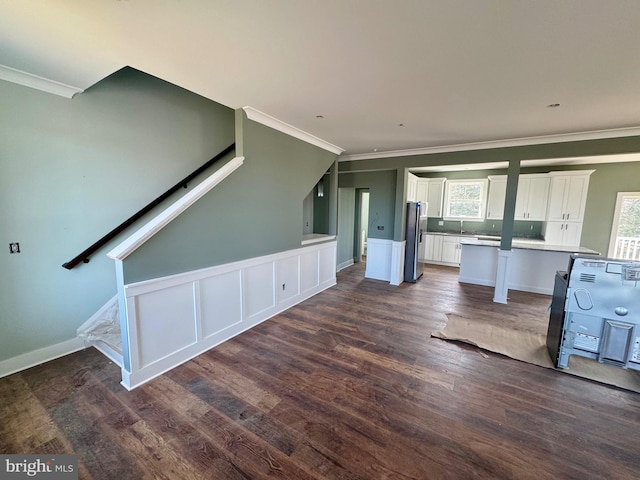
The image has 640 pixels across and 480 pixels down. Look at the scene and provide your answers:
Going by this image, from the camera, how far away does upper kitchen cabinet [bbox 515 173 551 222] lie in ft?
18.3

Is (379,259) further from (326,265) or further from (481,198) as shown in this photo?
(481,198)

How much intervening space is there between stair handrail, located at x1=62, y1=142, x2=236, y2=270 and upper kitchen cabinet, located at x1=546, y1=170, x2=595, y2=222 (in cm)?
670

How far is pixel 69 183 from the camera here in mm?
2586

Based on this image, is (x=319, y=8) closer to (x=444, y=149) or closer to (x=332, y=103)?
(x=332, y=103)

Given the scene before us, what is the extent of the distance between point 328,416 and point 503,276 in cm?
410

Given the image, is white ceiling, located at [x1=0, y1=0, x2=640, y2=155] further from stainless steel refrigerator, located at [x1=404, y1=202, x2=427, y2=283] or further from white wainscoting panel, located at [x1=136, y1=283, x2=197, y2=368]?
stainless steel refrigerator, located at [x1=404, y1=202, x2=427, y2=283]

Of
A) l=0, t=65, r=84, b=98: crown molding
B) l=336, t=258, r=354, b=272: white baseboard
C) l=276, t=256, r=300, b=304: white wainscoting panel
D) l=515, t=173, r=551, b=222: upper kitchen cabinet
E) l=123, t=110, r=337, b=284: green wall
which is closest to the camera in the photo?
l=0, t=65, r=84, b=98: crown molding

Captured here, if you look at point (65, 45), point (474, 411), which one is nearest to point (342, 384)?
point (474, 411)

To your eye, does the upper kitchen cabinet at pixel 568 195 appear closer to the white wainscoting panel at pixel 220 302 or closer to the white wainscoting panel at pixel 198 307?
the white wainscoting panel at pixel 198 307

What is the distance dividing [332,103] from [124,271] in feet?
8.58

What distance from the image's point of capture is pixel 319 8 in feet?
4.77

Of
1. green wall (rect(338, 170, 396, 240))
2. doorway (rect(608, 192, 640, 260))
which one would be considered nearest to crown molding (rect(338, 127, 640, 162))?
green wall (rect(338, 170, 396, 240))

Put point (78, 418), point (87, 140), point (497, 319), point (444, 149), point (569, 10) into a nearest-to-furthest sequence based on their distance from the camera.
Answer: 1. point (569, 10)
2. point (78, 418)
3. point (87, 140)
4. point (497, 319)
5. point (444, 149)

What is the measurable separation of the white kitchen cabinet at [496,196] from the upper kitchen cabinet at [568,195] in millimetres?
853
